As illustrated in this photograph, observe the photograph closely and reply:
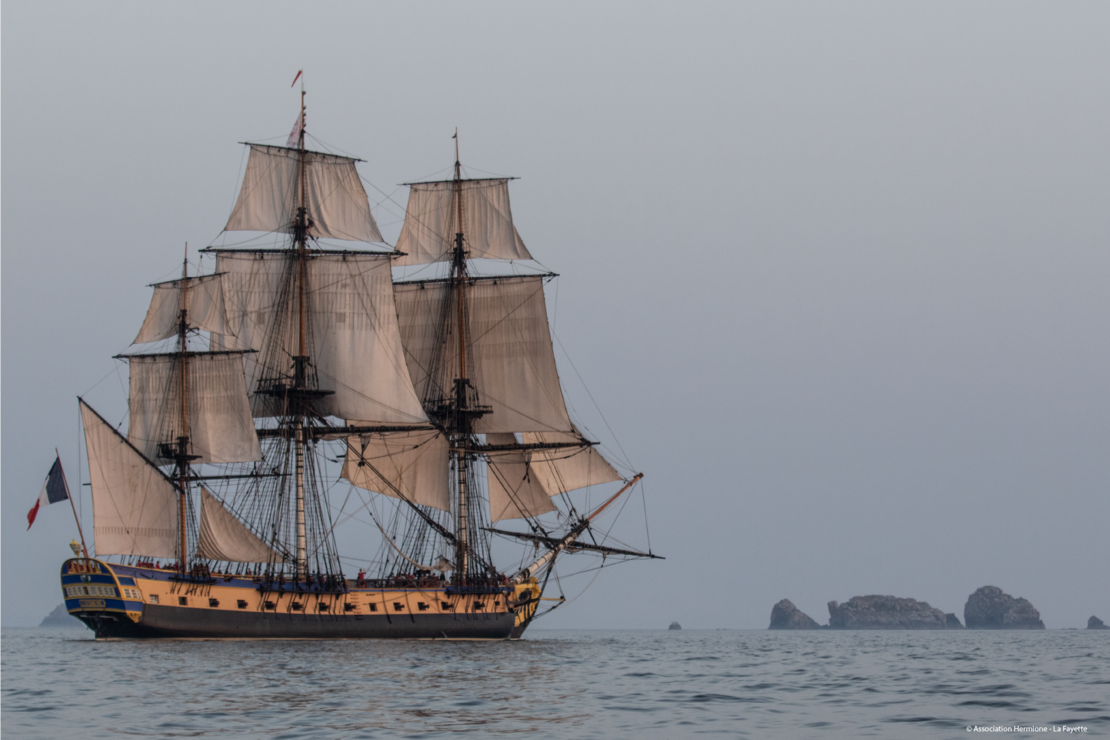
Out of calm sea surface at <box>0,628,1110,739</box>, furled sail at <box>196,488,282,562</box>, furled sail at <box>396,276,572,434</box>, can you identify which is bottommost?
calm sea surface at <box>0,628,1110,739</box>

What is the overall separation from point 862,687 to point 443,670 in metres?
16.6

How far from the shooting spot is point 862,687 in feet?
162

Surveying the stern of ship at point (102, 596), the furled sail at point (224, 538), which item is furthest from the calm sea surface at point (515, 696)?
the furled sail at point (224, 538)

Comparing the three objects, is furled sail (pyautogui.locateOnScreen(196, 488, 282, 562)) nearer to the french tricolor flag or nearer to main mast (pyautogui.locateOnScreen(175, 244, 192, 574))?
main mast (pyautogui.locateOnScreen(175, 244, 192, 574))

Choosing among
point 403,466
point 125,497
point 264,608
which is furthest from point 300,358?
point 264,608

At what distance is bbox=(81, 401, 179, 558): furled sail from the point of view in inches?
3098

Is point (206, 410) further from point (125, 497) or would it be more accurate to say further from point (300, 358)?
point (300, 358)

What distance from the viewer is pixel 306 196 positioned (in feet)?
295

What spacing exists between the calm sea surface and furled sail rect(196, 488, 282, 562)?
39.9 feet

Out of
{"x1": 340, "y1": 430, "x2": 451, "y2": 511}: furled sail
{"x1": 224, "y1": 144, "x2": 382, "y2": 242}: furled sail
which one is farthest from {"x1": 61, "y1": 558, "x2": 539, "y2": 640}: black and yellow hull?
{"x1": 224, "y1": 144, "x2": 382, "y2": 242}: furled sail

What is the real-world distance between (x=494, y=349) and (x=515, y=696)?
5040 cm

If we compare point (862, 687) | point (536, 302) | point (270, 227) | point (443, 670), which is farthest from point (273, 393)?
point (862, 687)

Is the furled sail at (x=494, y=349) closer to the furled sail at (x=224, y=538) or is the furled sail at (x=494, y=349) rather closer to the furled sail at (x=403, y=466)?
the furled sail at (x=403, y=466)

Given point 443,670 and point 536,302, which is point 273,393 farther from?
point 443,670
